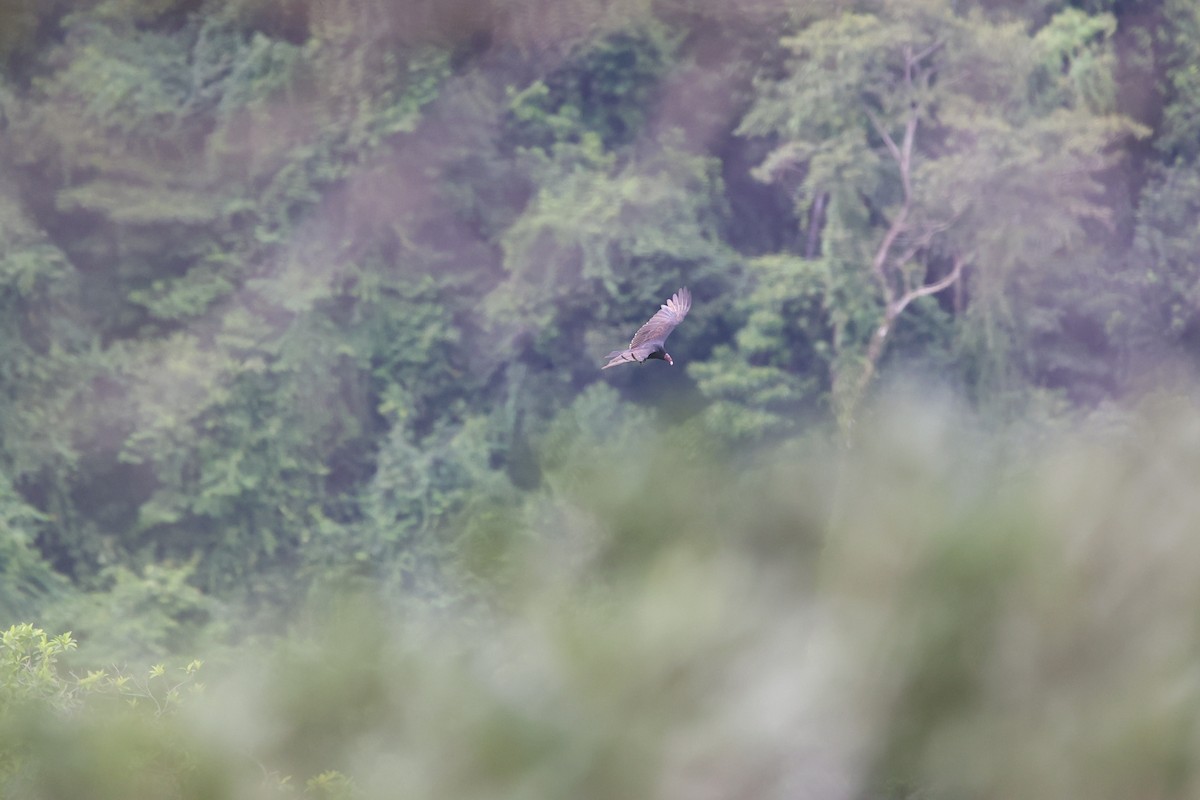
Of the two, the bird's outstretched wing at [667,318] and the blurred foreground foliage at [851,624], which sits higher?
the blurred foreground foliage at [851,624]

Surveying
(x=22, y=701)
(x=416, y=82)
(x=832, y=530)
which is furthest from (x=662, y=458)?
(x=416, y=82)

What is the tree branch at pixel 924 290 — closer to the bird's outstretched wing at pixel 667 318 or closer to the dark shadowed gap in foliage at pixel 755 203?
the dark shadowed gap in foliage at pixel 755 203

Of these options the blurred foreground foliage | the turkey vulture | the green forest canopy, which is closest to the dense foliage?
the green forest canopy

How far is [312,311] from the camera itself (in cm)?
1423

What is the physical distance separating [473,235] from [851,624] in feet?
44.2

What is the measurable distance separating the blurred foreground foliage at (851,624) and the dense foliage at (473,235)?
10.5m

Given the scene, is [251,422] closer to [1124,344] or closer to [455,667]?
[1124,344]

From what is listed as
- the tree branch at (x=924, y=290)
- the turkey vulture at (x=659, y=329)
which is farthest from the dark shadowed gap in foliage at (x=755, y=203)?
the turkey vulture at (x=659, y=329)

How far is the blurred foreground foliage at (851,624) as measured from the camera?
172 cm

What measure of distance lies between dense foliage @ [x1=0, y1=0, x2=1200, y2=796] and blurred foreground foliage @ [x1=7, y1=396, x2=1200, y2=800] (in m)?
10.5

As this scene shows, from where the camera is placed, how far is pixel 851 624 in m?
1.80

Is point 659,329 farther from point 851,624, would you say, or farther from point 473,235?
point 473,235

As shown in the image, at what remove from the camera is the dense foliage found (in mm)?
13461

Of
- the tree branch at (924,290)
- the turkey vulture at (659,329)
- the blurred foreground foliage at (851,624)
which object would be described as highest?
the blurred foreground foliage at (851,624)
